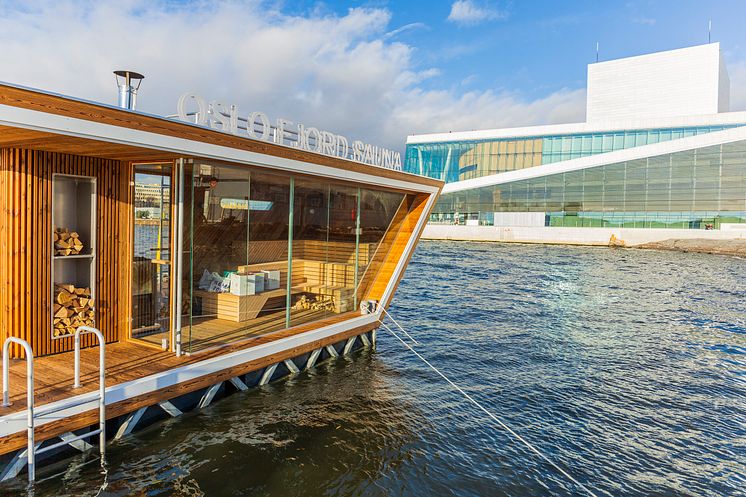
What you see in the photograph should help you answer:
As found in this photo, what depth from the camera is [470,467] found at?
711 centimetres

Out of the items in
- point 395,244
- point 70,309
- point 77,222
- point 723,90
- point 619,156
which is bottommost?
point 70,309

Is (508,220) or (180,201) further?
(508,220)

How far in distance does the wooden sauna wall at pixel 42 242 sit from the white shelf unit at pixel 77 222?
8 cm

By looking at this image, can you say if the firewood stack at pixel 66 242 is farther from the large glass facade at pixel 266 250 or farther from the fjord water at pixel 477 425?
the fjord water at pixel 477 425

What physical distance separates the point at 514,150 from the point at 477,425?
6769 centimetres

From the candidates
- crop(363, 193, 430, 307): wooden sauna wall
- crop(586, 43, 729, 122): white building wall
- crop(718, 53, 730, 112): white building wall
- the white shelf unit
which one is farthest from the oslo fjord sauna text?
crop(718, 53, 730, 112): white building wall

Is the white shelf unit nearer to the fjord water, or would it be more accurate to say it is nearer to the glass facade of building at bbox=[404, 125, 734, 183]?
the fjord water

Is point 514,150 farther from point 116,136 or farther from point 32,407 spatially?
point 32,407

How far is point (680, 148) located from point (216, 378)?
58212mm

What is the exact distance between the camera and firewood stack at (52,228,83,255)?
7281 mm

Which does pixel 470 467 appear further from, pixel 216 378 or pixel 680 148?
pixel 680 148

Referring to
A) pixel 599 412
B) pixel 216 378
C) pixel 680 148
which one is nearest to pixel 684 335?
pixel 599 412

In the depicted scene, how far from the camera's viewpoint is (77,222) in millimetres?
7574

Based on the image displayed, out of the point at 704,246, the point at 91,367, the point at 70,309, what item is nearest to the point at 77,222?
the point at 70,309
